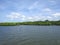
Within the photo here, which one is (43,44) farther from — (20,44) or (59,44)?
(20,44)

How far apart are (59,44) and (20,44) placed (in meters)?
8.32

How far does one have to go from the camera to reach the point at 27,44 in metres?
23.7

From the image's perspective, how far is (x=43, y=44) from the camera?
2356cm

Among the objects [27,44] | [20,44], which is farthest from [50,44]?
[20,44]

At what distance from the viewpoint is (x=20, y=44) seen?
2383 centimetres

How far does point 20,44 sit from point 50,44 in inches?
253

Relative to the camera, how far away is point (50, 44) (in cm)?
2348

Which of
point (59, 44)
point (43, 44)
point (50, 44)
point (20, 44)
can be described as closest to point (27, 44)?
point (20, 44)

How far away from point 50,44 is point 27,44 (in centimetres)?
491

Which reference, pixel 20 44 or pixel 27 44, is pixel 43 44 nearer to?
pixel 27 44

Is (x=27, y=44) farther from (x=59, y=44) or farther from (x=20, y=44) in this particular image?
(x=59, y=44)

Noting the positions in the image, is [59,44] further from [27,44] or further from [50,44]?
[27,44]

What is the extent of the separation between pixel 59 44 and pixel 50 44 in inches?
74.4

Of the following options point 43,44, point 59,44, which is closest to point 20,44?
point 43,44
